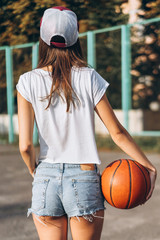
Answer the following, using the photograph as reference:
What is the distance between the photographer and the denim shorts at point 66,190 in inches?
90.7

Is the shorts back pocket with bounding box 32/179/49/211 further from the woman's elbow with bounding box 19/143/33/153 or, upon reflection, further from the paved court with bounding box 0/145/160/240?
the paved court with bounding box 0/145/160/240

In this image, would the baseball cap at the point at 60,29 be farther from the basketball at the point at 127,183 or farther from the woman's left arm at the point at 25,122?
the basketball at the point at 127,183

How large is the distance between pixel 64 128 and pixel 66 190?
322mm

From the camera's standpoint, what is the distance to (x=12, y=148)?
39.1 feet

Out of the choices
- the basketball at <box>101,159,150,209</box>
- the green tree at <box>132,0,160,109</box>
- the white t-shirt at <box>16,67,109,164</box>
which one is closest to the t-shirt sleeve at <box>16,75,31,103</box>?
the white t-shirt at <box>16,67,109,164</box>

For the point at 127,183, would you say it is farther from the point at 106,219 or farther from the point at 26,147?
the point at 106,219

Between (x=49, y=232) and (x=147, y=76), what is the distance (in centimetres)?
1260

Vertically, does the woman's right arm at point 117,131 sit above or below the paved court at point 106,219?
above

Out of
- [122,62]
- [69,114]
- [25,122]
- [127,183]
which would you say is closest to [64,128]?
[69,114]

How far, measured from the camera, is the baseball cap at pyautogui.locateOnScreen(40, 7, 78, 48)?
2.35 metres

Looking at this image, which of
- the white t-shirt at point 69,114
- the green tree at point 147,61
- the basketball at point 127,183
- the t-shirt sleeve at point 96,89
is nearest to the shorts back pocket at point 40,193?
the white t-shirt at point 69,114

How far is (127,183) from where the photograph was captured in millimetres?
2539

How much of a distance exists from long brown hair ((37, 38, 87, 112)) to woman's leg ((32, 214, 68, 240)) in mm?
592

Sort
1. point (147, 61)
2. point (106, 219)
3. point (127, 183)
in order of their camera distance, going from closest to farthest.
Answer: point (127, 183) → point (106, 219) → point (147, 61)
